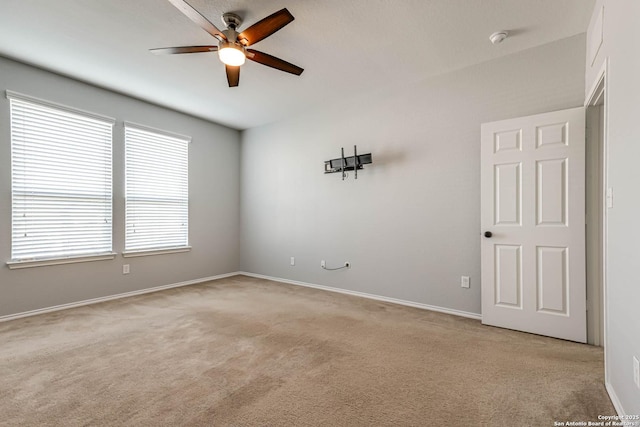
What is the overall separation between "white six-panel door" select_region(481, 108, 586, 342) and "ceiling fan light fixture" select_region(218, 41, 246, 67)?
95.4 inches

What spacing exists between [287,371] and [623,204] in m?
2.22

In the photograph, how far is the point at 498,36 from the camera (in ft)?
8.75

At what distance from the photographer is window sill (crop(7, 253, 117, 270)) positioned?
10.3ft

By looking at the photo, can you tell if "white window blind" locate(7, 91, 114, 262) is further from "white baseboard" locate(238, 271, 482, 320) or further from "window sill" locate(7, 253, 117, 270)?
"white baseboard" locate(238, 271, 482, 320)

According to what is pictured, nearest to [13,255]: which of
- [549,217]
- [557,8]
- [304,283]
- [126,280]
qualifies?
[126,280]

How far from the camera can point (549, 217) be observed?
2664 millimetres

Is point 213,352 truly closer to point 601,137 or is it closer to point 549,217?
point 549,217

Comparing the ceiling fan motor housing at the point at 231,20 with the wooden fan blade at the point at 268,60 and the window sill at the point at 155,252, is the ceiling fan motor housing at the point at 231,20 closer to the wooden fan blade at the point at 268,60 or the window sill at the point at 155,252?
the wooden fan blade at the point at 268,60

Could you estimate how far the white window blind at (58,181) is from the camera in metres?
3.20

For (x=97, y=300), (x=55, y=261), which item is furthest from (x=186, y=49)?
(x=97, y=300)

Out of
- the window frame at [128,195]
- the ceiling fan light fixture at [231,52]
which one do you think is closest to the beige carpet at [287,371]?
the window frame at [128,195]

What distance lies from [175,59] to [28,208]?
2.32 m

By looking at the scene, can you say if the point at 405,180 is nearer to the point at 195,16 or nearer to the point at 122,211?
the point at 195,16

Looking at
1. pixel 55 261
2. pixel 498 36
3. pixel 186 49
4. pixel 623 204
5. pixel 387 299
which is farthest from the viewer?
pixel 387 299
